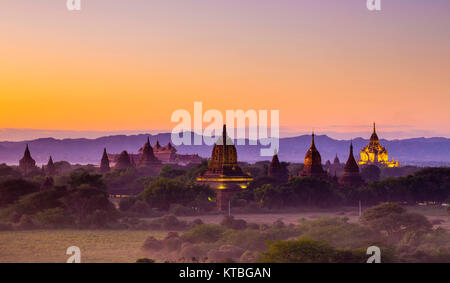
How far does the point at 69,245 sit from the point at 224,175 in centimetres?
4402

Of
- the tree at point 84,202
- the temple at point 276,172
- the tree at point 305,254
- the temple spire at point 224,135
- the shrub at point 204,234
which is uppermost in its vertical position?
the temple spire at point 224,135

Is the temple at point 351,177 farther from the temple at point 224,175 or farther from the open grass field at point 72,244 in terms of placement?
the open grass field at point 72,244

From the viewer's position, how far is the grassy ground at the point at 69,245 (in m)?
51.4

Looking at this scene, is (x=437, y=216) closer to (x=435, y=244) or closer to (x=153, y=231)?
(x=435, y=244)

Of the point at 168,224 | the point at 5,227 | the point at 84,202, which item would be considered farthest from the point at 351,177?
the point at 5,227

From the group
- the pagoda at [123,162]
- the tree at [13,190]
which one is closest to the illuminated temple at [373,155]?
the pagoda at [123,162]

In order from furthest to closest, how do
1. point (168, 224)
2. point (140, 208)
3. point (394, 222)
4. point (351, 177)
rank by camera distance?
point (351, 177) → point (140, 208) → point (168, 224) → point (394, 222)

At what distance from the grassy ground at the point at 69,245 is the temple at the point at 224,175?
30202mm

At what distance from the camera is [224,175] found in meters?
98.2

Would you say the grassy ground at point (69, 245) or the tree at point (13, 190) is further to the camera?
the tree at point (13, 190)

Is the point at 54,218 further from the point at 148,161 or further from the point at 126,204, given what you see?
the point at 148,161

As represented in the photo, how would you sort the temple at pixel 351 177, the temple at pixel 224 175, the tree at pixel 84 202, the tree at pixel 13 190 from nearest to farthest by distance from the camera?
the tree at pixel 84 202 → the tree at pixel 13 190 → the temple at pixel 224 175 → the temple at pixel 351 177

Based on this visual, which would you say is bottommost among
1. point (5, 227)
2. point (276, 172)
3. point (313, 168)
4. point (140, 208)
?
point (5, 227)

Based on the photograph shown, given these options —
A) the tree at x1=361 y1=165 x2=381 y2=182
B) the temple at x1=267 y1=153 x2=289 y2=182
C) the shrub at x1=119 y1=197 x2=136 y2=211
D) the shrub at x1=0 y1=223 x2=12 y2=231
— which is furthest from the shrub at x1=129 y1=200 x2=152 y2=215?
the tree at x1=361 y1=165 x2=381 y2=182
